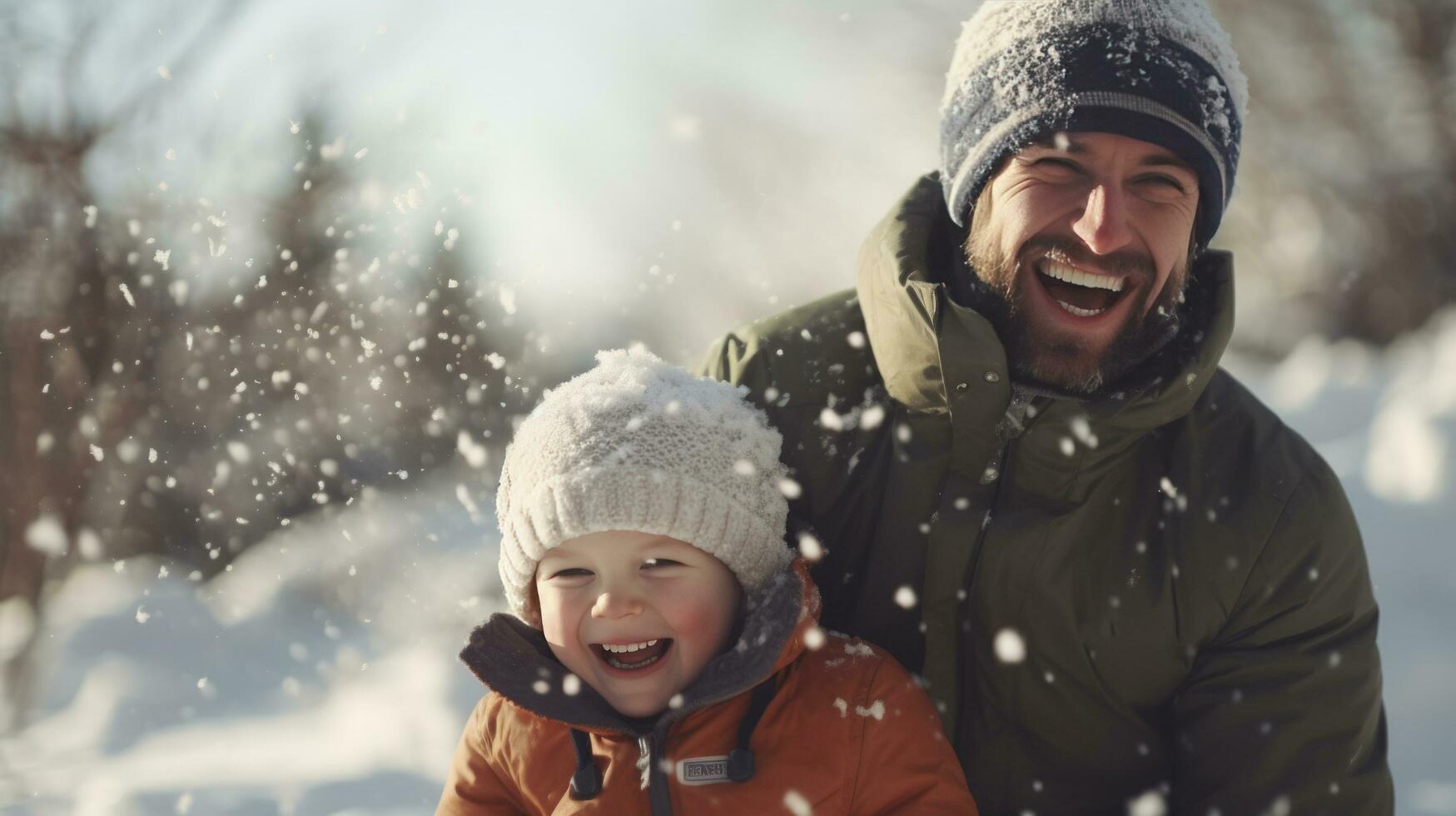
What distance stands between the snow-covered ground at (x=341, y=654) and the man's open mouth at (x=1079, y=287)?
1861 millimetres

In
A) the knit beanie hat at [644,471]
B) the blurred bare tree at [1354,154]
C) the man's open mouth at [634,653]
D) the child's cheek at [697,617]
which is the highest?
the blurred bare tree at [1354,154]

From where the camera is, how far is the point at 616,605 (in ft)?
6.32

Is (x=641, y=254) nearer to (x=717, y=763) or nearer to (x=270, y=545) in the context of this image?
(x=270, y=545)

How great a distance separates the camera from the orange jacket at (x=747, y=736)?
6.43 ft

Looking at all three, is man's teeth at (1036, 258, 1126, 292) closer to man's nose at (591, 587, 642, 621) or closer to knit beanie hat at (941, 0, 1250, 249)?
knit beanie hat at (941, 0, 1250, 249)

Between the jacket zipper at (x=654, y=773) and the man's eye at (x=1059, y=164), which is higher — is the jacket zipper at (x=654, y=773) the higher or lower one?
the lower one

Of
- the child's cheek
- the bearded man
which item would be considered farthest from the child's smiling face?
the bearded man

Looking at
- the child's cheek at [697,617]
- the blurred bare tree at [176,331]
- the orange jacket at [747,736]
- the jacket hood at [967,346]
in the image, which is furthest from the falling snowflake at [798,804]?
the blurred bare tree at [176,331]

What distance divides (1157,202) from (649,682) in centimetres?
148

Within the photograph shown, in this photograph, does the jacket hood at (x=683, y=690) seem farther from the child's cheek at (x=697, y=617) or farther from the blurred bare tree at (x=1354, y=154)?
the blurred bare tree at (x=1354, y=154)

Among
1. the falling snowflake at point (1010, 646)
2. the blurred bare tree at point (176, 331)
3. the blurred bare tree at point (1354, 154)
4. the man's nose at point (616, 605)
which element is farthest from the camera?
the blurred bare tree at point (1354, 154)

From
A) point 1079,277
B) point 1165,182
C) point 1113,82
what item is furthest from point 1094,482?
point 1113,82

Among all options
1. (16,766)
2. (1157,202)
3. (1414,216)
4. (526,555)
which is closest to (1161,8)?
(1157,202)

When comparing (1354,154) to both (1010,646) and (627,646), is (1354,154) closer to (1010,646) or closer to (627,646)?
(1010,646)
